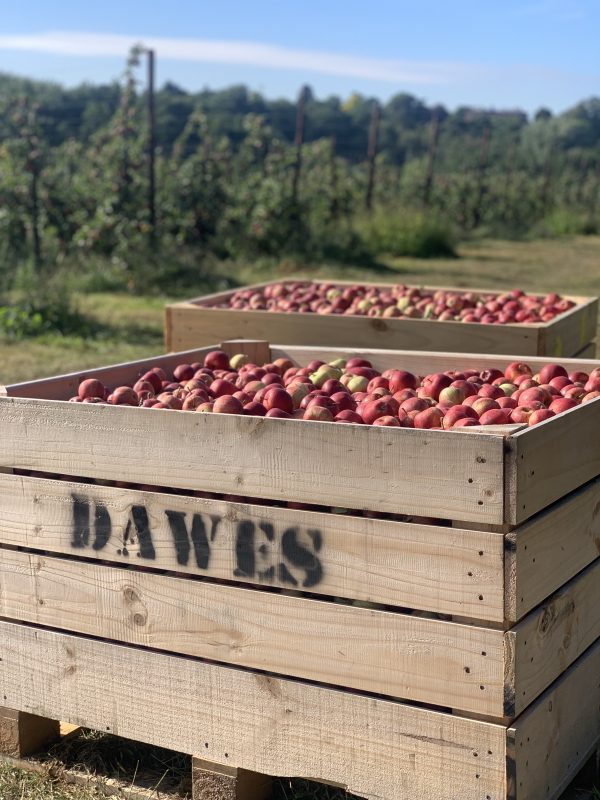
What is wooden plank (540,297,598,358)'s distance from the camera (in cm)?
433

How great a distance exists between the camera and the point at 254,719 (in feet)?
7.46

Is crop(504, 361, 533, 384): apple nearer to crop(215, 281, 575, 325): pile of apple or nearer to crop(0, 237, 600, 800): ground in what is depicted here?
crop(0, 237, 600, 800): ground

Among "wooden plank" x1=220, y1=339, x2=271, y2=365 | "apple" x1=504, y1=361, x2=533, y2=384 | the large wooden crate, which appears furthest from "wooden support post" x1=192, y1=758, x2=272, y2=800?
"wooden plank" x1=220, y1=339, x2=271, y2=365

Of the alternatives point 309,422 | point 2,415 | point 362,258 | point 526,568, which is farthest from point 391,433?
point 362,258

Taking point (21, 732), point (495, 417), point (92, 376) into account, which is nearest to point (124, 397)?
point (92, 376)

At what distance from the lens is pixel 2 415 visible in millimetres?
2533

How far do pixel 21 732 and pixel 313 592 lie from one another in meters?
0.96

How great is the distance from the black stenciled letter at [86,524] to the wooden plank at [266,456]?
0.22 feet

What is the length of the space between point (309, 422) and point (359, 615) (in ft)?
1.33

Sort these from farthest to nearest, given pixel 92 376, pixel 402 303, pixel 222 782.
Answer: pixel 402 303 → pixel 92 376 → pixel 222 782

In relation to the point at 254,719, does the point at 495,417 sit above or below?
above

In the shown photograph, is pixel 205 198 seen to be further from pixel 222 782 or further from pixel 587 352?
pixel 222 782

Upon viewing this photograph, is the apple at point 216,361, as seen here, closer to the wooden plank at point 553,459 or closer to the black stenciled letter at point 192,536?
the black stenciled letter at point 192,536

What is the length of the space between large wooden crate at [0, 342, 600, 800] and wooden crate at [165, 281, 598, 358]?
1980mm
